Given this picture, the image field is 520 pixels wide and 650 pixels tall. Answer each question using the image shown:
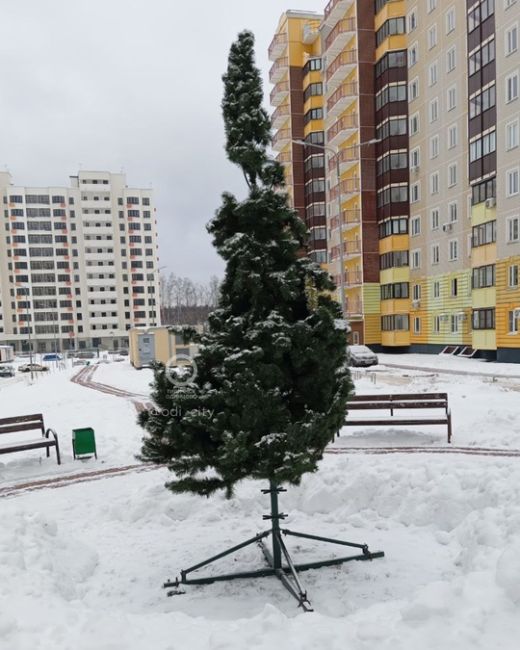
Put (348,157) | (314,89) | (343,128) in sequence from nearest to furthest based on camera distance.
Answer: (348,157) < (343,128) < (314,89)

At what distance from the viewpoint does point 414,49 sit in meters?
34.0

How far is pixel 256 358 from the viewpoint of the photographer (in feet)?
14.0

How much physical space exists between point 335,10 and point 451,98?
14.6 metres

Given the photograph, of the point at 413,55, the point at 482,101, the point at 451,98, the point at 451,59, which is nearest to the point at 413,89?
the point at 413,55

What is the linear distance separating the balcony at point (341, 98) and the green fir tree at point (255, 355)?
120 feet

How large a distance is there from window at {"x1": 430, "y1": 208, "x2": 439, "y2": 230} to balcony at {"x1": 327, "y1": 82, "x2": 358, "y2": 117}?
39.0 ft

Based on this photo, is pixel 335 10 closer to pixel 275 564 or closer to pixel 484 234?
pixel 484 234

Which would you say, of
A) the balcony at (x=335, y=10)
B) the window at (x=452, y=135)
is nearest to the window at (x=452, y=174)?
the window at (x=452, y=135)

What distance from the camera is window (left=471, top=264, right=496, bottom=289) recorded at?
26.4 meters

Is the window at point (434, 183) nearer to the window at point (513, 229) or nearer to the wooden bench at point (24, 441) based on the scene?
the window at point (513, 229)

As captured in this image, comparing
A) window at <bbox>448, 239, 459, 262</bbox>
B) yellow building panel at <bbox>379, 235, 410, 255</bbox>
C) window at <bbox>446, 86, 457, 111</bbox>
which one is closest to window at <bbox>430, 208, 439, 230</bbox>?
window at <bbox>448, 239, 459, 262</bbox>

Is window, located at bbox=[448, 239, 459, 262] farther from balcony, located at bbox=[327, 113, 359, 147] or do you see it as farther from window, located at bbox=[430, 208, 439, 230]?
balcony, located at bbox=[327, 113, 359, 147]

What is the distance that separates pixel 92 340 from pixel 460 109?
6689 cm

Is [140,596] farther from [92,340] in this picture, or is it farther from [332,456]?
[92,340]
